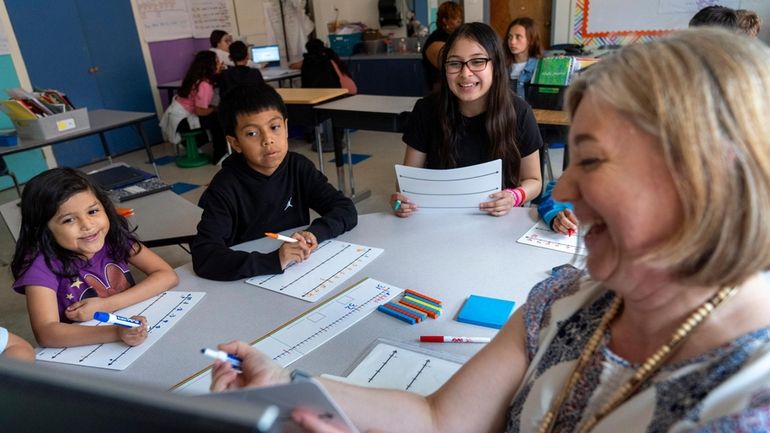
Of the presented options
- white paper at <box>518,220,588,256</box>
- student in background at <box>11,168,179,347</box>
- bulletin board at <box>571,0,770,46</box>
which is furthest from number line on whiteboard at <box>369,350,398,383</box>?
bulletin board at <box>571,0,770,46</box>

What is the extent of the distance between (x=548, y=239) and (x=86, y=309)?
1215 millimetres

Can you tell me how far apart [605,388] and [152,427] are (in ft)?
1.75

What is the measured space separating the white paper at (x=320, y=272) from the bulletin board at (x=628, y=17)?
460 centimetres

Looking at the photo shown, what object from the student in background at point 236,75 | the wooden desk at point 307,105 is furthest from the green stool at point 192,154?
the wooden desk at point 307,105

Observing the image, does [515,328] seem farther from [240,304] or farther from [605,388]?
[240,304]

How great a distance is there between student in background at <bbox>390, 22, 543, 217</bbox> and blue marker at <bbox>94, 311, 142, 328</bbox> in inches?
37.3

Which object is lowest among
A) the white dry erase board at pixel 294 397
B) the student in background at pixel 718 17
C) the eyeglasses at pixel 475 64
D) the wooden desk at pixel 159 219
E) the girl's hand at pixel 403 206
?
the wooden desk at pixel 159 219

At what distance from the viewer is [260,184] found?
1.78m

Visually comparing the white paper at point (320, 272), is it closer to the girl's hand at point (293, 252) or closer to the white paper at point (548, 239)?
the girl's hand at point (293, 252)

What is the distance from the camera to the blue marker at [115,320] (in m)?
1.00

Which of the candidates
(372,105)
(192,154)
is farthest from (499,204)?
(192,154)

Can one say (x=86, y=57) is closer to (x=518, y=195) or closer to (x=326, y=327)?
(x=518, y=195)

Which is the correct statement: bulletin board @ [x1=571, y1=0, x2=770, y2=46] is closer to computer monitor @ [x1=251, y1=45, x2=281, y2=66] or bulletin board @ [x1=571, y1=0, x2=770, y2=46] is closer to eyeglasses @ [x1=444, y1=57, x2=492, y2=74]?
computer monitor @ [x1=251, y1=45, x2=281, y2=66]

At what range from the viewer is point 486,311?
1107mm
